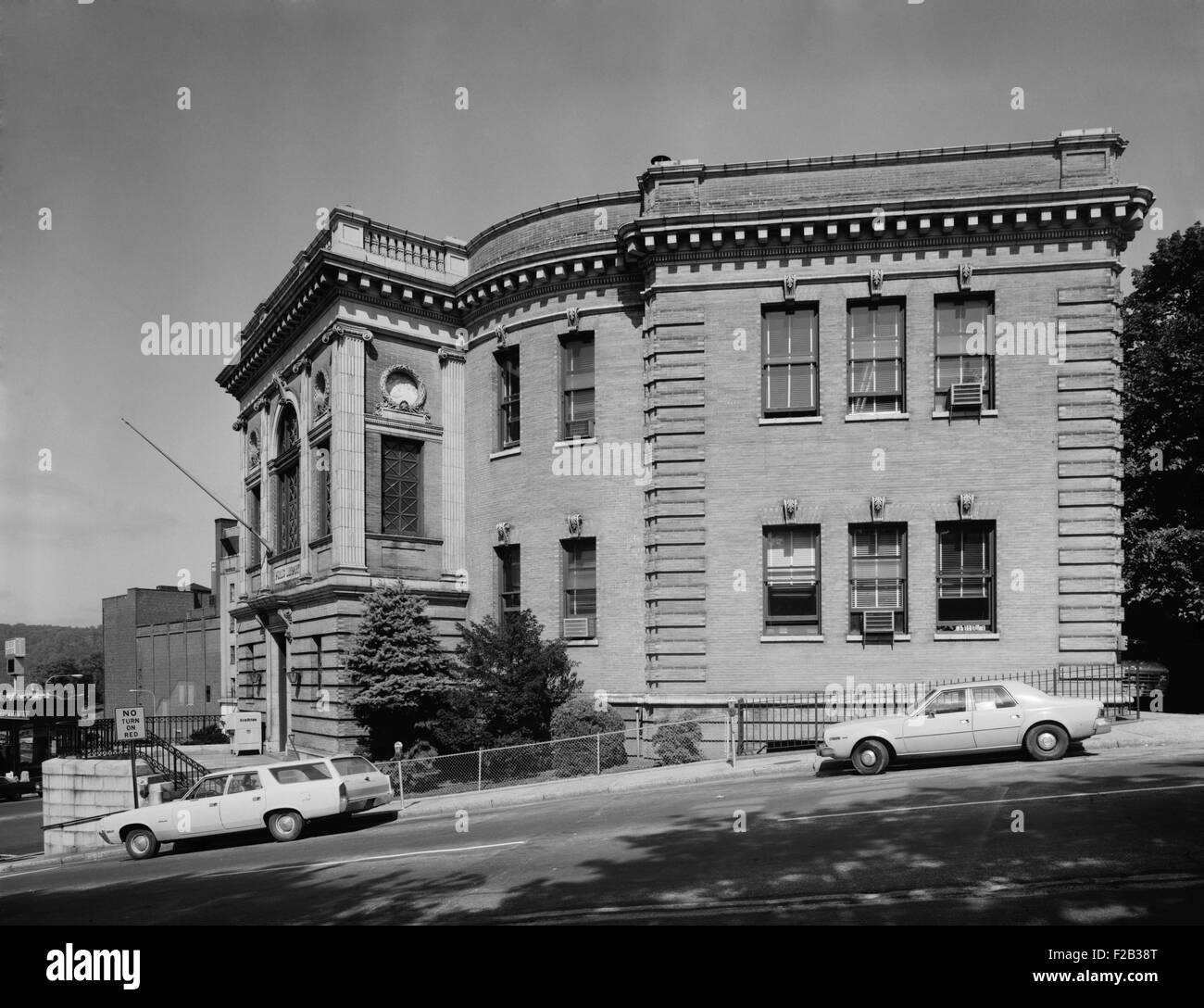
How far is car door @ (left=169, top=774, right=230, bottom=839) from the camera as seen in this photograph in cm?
1582

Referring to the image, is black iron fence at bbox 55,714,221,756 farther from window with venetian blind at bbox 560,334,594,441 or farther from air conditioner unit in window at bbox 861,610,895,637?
air conditioner unit in window at bbox 861,610,895,637

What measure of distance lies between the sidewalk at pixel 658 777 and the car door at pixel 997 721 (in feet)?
7.95

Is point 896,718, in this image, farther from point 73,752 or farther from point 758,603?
point 73,752

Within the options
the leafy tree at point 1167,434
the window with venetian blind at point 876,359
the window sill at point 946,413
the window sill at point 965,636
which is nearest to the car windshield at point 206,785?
the window sill at point 965,636

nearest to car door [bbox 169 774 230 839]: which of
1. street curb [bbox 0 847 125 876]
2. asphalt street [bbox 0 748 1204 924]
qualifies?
asphalt street [bbox 0 748 1204 924]

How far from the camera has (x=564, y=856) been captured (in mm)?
10945

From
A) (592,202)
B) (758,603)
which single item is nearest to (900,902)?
(758,603)

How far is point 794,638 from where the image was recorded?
20844 millimetres

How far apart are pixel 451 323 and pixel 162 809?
1553cm

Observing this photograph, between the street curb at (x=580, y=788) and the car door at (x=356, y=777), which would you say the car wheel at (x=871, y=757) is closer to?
the street curb at (x=580, y=788)

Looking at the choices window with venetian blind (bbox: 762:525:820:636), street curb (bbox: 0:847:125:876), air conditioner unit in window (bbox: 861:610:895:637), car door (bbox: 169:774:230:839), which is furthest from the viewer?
window with venetian blind (bbox: 762:525:820:636)

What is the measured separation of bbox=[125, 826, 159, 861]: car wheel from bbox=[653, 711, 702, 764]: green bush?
999 centimetres

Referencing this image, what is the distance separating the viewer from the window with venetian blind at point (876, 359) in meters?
21.2

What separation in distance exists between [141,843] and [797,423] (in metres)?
16.1
